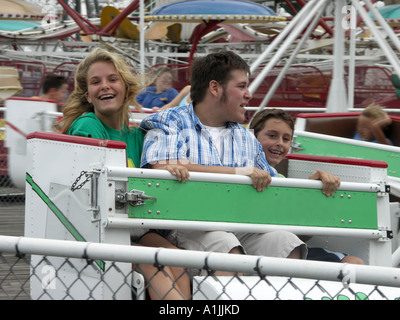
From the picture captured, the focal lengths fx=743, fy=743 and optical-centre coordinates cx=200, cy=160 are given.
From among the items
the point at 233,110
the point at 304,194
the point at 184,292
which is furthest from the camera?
the point at 233,110

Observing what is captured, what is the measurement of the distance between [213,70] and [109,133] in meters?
0.56

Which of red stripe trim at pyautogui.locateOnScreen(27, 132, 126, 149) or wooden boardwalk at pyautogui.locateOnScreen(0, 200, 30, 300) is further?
wooden boardwalk at pyautogui.locateOnScreen(0, 200, 30, 300)

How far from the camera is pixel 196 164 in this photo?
322 centimetres

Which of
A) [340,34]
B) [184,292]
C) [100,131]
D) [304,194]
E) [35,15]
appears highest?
[35,15]

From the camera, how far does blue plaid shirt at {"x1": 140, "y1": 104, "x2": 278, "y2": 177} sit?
3250 millimetres

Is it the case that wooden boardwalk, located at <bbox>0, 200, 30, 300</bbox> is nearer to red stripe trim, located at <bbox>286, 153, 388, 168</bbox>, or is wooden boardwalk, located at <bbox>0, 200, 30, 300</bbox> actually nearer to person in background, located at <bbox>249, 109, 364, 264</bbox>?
person in background, located at <bbox>249, 109, 364, 264</bbox>

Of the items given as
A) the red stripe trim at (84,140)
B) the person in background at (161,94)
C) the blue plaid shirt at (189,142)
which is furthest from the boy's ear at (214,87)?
the person in background at (161,94)

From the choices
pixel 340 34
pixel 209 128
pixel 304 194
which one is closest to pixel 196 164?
pixel 209 128

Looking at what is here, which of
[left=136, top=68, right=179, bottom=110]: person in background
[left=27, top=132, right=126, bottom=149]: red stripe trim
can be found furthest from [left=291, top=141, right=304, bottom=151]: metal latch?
[left=136, top=68, right=179, bottom=110]: person in background

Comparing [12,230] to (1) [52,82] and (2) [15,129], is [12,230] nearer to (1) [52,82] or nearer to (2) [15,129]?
(2) [15,129]

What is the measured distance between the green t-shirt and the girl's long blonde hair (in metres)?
0.06

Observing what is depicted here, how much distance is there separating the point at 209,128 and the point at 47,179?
0.77 meters

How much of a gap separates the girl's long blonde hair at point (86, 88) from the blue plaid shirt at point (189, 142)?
0.45 ft
